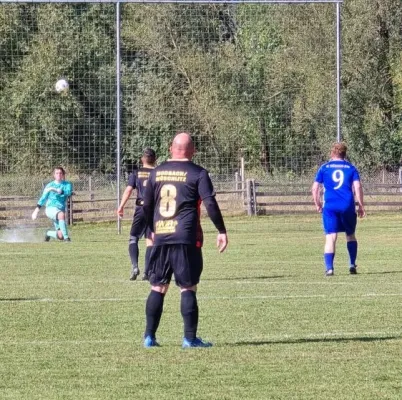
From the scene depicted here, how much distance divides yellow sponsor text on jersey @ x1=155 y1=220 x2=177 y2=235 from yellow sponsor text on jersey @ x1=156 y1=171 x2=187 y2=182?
1.14 ft

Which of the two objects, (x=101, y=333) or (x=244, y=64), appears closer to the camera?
(x=101, y=333)

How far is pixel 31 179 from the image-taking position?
1378 inches

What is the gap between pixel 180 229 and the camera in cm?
1012

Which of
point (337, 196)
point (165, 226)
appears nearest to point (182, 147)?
point (165, 226)

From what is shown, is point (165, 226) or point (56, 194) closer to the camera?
point (165, 226)

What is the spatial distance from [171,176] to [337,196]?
820 cm

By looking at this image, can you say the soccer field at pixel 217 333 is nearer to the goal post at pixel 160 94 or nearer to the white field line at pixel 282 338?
the white field line at pixel 282 338

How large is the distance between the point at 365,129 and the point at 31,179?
12.5 meters

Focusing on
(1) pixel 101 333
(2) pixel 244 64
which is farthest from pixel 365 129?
(1) pixel 101 333

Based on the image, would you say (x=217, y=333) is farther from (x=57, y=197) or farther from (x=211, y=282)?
(x=57, y=197)

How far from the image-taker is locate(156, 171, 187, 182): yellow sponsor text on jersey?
10141 mm

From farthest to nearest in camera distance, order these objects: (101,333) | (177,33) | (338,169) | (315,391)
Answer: (177,33) → (338,169) → (101,333) → (315,391)

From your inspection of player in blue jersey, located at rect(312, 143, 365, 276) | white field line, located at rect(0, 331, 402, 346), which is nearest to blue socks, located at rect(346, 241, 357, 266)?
player in blue jersey, located at rect(312, 143, 365, 276)

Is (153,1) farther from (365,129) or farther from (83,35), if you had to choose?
(365,129)
